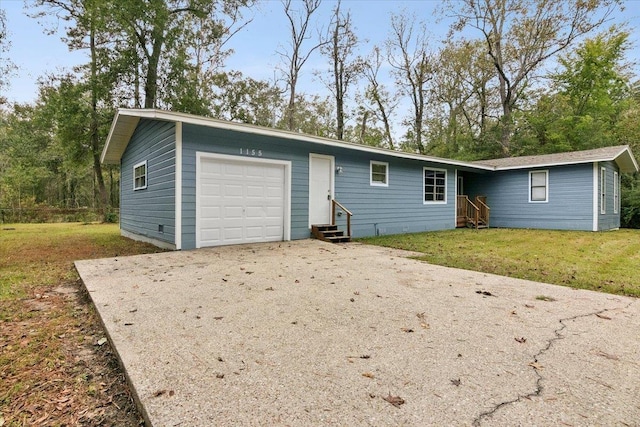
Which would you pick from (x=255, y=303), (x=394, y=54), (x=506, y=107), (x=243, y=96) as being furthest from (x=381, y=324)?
(x=394, y=54)

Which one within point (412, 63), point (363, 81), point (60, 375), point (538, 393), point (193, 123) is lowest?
point (60, 375)

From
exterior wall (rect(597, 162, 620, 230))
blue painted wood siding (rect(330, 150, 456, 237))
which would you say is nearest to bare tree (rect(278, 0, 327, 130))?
blue painted wood siding (rect(330, 150, 456, 237))

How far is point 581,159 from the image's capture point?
37.4 feet

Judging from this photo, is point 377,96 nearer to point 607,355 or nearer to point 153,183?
point 153,183

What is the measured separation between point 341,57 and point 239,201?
52.0 feet

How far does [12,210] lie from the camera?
59.2ft

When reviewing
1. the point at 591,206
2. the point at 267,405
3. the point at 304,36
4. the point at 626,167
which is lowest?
the point at 267,405

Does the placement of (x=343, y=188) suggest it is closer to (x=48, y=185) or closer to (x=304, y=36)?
(x=304, y=36)

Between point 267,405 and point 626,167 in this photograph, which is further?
point 626,167

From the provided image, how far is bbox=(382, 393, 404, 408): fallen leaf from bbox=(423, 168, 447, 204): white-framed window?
35.6 feet

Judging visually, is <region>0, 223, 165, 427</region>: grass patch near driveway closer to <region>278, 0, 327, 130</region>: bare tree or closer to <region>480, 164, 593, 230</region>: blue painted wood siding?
<region>480, 164, 593, 230</region>: blue painted wood siding

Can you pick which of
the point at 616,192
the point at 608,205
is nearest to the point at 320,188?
the point at 608,205

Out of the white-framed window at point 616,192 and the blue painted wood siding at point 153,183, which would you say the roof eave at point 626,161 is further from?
the blue painted wood siding at point 153,183

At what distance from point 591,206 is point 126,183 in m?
16.4
